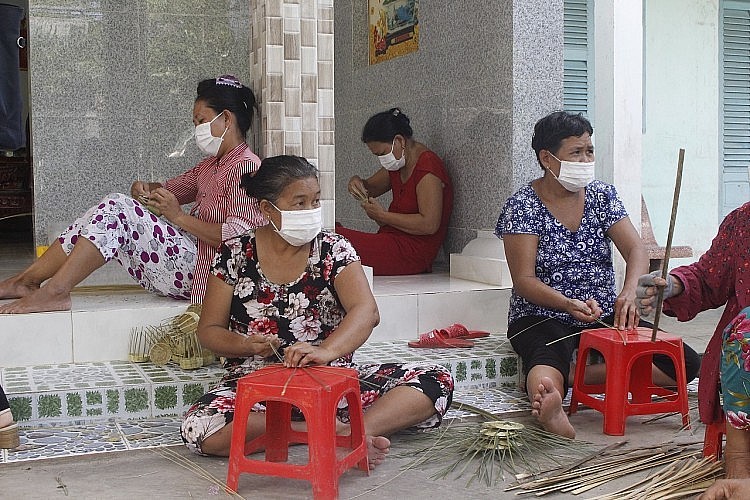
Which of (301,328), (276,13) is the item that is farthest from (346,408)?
(276,13)

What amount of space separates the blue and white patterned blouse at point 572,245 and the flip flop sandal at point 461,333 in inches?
20.3

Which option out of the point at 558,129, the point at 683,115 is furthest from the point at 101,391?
the point at 683,115

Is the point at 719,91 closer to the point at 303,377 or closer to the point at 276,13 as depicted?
the point at 276,13

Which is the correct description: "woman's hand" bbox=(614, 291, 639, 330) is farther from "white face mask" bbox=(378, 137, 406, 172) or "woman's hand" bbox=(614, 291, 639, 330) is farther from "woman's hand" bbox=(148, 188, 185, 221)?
"white face mask" bbox=(378, 137, 406, 172)

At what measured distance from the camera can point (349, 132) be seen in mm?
7816

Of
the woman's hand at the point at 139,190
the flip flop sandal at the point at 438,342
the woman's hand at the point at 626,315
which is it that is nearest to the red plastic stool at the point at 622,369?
the woman's hand at the point at 626,315

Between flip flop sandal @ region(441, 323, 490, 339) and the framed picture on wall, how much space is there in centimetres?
253

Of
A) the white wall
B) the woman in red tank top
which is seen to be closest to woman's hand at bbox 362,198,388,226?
the woman in red tank top

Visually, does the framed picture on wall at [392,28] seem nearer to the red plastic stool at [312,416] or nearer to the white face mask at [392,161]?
the white face mask at [392,161]

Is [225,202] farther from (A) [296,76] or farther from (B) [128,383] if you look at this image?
(B) [128,383]

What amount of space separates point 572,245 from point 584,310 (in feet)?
1.33

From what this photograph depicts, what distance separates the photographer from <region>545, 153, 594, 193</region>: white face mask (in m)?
4.20

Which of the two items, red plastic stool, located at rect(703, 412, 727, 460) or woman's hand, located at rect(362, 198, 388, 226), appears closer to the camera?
red plastic stool, located at rect(703, 412, 727, 460)

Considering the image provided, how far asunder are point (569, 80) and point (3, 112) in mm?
5225
